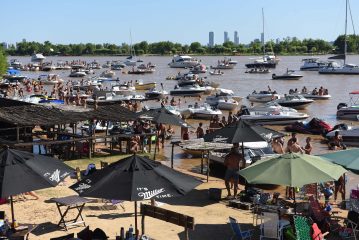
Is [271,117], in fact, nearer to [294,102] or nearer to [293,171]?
[294,102]

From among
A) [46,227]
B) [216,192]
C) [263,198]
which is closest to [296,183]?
[263,198]

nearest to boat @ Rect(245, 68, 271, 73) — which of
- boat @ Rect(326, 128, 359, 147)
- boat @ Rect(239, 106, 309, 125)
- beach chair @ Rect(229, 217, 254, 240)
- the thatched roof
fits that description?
boat @ Rect(239, 106, 309, 125)

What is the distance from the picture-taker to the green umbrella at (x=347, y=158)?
38.9 ft

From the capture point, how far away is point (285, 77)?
80.1 metres

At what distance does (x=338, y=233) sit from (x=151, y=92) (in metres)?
43.1

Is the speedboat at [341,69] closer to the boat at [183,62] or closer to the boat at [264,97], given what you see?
the boat at [183,62]

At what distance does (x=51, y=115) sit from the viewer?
22109 mm

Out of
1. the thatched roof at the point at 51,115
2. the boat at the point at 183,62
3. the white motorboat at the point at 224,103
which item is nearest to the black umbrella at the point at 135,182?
the thatched roof at the point at 51,115

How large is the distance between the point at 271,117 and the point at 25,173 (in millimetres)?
28060

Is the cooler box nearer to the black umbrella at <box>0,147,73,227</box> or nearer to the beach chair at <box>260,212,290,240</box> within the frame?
the beach chair at <box>260,212,290,240</box>

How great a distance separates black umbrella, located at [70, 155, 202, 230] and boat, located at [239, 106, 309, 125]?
87.4 ft

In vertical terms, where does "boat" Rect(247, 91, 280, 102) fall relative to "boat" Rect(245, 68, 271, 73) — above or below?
below

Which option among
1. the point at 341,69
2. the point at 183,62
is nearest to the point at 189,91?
the point at 341,69

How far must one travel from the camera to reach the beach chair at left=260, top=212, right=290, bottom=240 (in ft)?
34.8
